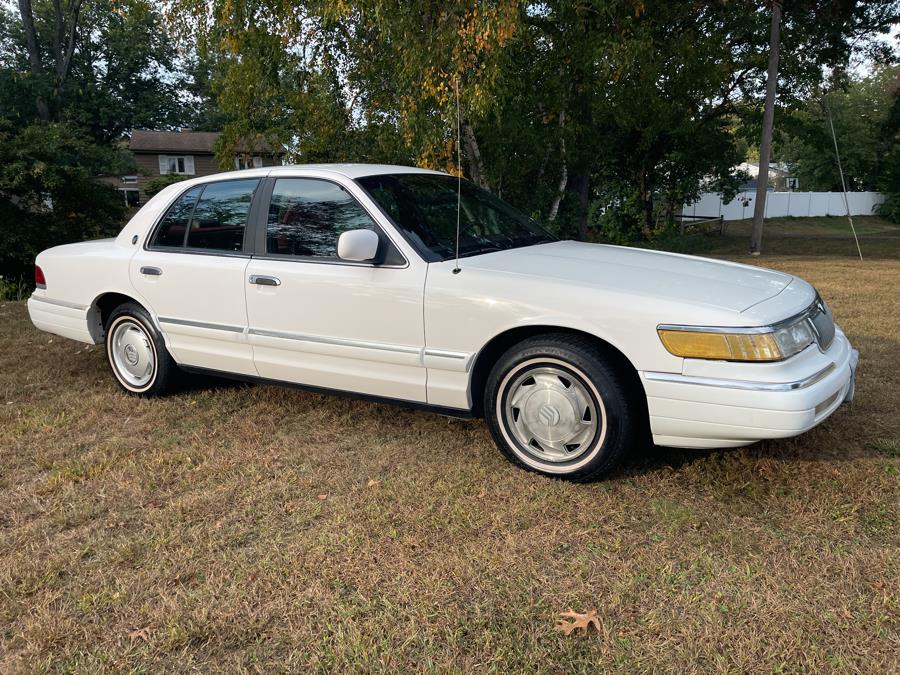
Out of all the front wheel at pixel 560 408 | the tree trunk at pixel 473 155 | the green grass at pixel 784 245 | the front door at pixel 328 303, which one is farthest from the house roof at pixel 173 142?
the front wheel at pixel 560 408

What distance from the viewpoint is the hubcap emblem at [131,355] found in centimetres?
526

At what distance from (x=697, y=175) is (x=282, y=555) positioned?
2293 centimetres

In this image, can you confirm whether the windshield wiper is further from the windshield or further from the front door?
the front door

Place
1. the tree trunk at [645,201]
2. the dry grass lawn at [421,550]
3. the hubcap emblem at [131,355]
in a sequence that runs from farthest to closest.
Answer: the tree trunk at [645,201]
the hubcap emblem at [131,355]
the dry grass lawn at [421,550]

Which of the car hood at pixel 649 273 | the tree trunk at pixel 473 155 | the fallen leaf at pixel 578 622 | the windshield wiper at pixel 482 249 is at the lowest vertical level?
the fallen leaf at pixel 578 622

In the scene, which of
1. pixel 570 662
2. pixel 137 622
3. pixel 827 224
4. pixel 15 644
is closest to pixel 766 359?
pixel 570 662

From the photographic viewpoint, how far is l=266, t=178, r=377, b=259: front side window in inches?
168

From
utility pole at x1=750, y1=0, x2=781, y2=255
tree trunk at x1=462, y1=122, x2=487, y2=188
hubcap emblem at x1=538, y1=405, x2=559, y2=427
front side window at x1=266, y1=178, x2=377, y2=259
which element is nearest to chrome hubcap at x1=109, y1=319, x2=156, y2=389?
front side window at x1=266, y1=178, x2=377, y2=259

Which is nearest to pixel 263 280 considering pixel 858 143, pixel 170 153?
pixel 858 143

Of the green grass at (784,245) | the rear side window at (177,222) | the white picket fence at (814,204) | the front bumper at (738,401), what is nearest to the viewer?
the front bumper at (738,401)

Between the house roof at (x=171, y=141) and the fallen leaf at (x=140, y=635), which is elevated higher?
the house roof at (x=171, y=141)

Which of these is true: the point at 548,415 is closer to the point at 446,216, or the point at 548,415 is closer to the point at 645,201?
the point at 446,216

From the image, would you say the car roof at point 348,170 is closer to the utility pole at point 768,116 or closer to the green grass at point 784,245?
the utility pole at point 768,116

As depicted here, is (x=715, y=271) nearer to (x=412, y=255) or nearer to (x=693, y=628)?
(x=412, y=255)
